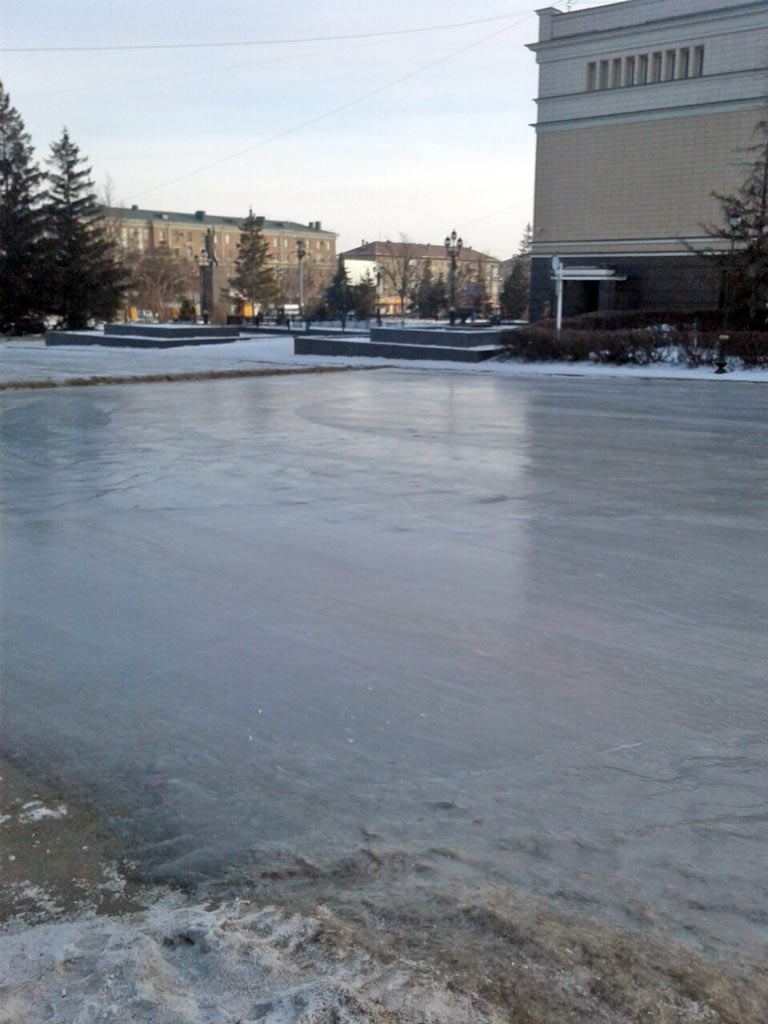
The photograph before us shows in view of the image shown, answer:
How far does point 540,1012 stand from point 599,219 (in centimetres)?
5637

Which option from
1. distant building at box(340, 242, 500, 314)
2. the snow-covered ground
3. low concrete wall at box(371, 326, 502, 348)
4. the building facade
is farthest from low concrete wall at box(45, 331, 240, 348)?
distant building at box(340, 242, 500, 314)

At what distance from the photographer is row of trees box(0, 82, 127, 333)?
2315 inches

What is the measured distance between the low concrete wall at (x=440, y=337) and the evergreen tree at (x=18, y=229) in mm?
28068

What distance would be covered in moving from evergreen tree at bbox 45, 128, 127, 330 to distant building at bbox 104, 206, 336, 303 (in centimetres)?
6006

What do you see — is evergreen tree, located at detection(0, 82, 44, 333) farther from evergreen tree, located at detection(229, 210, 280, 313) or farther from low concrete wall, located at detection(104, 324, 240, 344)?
evergreen tree, located at detection(229, 210, 280, 313)

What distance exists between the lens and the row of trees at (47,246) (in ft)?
193

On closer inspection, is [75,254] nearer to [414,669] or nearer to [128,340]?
[128,340]

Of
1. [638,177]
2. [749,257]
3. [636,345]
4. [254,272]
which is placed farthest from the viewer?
[254,272]

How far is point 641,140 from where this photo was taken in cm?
5356

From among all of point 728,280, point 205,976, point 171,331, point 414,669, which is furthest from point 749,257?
point 205,976

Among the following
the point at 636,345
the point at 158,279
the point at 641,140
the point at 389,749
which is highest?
the point at 641,140

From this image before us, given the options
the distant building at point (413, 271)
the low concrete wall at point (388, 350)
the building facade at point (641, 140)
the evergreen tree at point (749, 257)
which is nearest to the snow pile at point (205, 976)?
the low concrete wall at point (388, 350)

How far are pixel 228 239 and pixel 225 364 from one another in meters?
126

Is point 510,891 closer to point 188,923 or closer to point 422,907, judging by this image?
point 422,907
